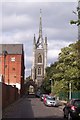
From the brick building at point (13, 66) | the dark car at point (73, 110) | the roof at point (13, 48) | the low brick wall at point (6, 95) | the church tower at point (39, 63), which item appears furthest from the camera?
the church tower at point (39, 63)

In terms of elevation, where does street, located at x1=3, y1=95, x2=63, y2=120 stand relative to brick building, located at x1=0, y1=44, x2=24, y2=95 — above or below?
below

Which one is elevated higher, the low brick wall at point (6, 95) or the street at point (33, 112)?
the low brick wall at point (6, 95)

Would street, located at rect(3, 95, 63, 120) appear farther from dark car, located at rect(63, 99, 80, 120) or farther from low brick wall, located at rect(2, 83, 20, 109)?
dark car, located at rect(63, 99, 80, 120)

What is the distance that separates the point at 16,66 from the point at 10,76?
433cm

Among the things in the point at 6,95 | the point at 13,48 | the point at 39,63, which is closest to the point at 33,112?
the point at 6,95

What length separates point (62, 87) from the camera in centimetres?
5238

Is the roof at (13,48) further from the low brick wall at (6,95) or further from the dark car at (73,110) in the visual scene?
the dark car at (73,110)

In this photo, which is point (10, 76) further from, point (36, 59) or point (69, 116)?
point (69, 116)

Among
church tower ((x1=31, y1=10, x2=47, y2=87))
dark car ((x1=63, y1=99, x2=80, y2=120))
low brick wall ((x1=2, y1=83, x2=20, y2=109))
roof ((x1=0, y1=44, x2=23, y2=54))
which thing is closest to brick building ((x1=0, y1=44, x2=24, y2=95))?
roof ((x1=0, y1=44, x2=23, y2=54))

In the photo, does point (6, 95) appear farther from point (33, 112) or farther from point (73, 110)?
point (73, 110)

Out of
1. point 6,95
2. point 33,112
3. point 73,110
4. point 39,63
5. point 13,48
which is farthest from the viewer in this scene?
point 39,63

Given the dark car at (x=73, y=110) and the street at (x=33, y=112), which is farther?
the street at (x=33, y=112)

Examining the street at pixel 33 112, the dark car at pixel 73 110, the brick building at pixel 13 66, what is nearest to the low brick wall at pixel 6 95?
the street at pixel 33 112

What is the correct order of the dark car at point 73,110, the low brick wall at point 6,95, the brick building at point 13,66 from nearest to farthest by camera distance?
the dark car at point 73,110
the low brick wall at point 6,95
the brick building at point 13,66
